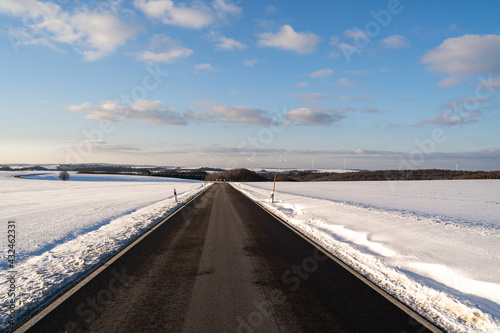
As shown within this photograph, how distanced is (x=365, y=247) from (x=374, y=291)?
12.8ft

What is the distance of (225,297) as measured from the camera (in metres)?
4.83

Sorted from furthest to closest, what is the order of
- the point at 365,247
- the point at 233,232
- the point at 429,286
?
1. the point at 233,232
2. the point at 365,247
3. the point at 429,286

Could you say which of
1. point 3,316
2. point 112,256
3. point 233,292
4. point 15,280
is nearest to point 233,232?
point 112,256

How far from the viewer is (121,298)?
188 inches

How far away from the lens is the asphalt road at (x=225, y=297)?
394cm

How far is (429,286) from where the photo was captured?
18.2ft

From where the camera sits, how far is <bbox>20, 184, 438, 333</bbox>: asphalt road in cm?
394

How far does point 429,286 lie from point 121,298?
5.55m

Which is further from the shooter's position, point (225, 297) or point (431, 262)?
point (431, 262)

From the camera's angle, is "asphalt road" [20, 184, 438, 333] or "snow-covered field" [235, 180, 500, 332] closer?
"asphalt road" [20, 184, 438, 333]

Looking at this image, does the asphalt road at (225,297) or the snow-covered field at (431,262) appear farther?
the snow-covered field at (431,262)

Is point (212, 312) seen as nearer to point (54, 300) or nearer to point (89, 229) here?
point (54, 300)

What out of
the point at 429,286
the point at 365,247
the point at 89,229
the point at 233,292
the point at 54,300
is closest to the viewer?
the point at 54,300

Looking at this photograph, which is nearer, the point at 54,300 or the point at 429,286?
the point at 54,300
